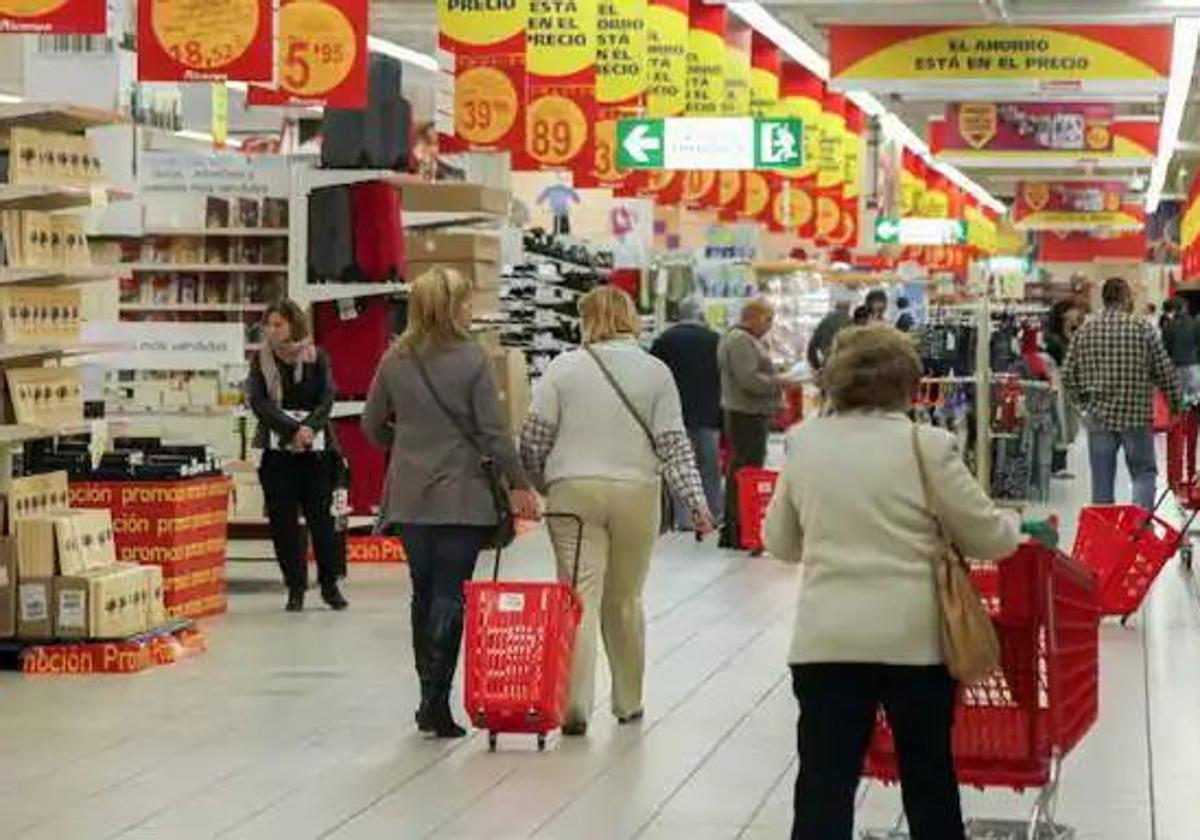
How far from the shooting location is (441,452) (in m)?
9.90

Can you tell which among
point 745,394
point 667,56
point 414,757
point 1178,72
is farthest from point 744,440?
point 1178,72

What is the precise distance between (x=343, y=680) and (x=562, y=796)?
3.01 metres

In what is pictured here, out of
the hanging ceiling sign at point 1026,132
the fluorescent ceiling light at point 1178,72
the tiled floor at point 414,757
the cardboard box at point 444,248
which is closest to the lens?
the tiled floor at point 414,757

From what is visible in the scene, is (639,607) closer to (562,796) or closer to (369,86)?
(562,796)

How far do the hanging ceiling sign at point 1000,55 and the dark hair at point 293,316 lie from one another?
34.9ft

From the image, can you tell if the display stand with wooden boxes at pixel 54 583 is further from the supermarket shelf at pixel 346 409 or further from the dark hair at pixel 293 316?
the supermarket shelf at pixel 346 409

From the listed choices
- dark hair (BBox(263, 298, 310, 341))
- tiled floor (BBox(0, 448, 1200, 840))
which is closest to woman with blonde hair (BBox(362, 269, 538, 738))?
tiled floor (BBox(0, 448, 1200, 840))

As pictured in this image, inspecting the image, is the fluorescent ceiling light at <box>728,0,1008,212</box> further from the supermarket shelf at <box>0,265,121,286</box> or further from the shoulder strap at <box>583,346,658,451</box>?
the shoulder strap at <box>583,346,658,451</box>

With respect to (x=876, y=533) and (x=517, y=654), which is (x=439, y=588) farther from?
(x=876, y=533)

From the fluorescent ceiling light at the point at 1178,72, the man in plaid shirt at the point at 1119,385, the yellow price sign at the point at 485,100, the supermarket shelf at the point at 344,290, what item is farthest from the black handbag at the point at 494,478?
the fluorescent ceiling light at the point at 1178,72

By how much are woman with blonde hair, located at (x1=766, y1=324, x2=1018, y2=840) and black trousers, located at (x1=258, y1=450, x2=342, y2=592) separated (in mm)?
8156

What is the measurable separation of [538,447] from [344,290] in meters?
6.51

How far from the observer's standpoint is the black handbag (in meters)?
9.88

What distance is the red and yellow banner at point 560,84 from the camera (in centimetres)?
2000
